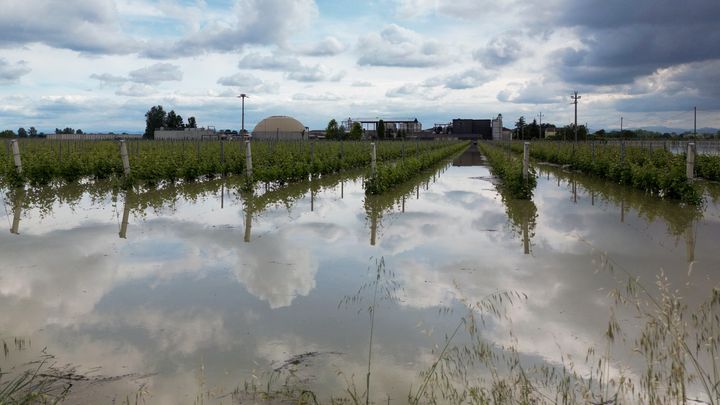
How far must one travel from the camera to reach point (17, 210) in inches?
497

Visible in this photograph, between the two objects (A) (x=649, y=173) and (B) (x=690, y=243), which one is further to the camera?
(A) (x=649, y=173)

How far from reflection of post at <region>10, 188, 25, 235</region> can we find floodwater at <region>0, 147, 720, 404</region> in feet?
0.35

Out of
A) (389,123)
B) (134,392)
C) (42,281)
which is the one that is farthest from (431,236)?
(389,123)

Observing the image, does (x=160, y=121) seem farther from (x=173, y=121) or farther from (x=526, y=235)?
(x=526, y=235)

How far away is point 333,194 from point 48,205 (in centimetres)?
716

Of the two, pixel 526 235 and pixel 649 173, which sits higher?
pixel 649 173

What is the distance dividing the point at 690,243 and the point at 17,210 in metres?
13.1

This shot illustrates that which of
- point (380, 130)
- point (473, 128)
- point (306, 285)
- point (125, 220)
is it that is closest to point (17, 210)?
point (125, 220)

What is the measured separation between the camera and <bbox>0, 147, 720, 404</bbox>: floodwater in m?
4.29

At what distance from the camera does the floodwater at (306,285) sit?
4.29 meters

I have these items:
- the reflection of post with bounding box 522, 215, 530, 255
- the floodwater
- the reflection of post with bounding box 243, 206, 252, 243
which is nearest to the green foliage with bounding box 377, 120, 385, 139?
the floodwater

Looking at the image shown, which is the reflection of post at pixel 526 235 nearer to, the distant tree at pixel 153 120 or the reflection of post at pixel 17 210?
the reflection of post at pixel 17 210

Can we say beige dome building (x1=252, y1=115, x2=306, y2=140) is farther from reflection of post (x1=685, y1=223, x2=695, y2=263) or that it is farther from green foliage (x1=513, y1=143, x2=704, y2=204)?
reflection of post (x1=685, y1=223, x2=695, y2=263)

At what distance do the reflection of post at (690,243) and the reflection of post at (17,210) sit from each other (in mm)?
10609
